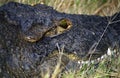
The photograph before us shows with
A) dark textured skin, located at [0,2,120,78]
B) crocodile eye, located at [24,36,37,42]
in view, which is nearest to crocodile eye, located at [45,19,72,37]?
dark textured skin, located at [0,2,120,78]

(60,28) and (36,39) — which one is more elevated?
(60,28)

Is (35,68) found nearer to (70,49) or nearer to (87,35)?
(70,49)

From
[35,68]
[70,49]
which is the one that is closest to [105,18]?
[70,49]

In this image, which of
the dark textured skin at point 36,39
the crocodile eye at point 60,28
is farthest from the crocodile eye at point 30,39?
the crocodile eye at point 60,28

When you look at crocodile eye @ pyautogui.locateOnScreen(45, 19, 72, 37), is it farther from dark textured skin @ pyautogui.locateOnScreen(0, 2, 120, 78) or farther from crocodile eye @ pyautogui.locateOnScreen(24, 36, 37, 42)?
crocodile eye @ pyautogui.locateOnScreen(24, 36, 37, 42)

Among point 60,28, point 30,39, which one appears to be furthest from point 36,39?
point 60,28

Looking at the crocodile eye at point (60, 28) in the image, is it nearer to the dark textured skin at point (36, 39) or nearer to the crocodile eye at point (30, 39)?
the dark textured skin at point (36, 39)

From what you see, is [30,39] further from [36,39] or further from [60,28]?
[60,28]
